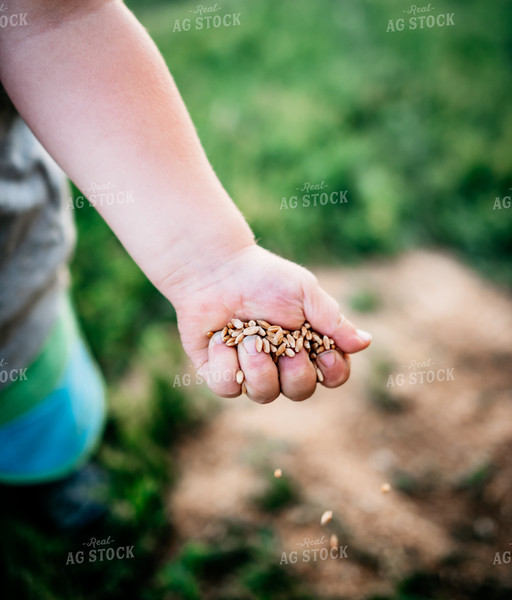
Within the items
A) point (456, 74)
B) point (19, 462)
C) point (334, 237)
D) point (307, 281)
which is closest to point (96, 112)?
point (307, 281)

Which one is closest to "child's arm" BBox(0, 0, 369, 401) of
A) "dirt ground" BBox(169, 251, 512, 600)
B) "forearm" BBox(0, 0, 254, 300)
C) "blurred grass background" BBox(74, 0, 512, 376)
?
"forearm" BBox(0, 0, 254, 300)

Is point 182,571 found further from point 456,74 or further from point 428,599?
point 456,74

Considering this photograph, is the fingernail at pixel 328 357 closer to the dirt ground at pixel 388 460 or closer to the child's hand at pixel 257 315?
the child's hand at pixel 257 315

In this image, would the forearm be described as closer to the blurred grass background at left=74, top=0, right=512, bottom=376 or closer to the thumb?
the thumb

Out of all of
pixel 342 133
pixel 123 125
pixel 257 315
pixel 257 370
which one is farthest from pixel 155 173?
pixel 342 133

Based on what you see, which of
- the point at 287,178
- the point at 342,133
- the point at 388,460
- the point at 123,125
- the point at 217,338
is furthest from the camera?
the point at 342,133

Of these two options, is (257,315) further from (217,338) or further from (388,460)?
(388,460)
